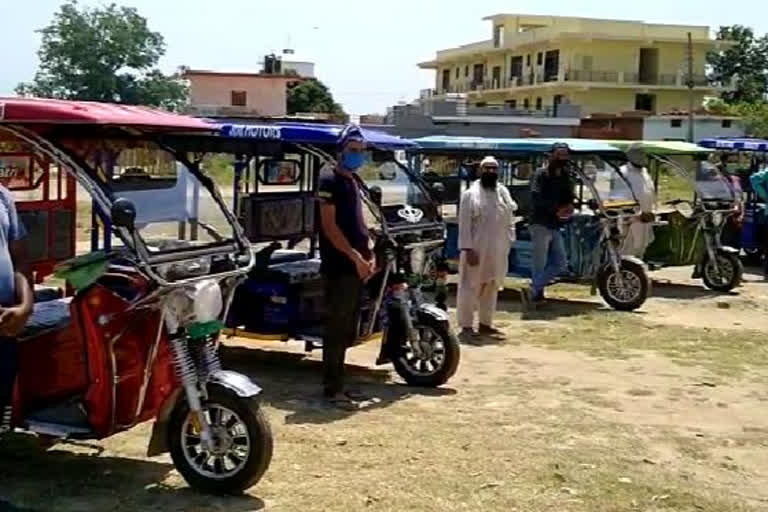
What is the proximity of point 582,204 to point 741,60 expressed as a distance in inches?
2955

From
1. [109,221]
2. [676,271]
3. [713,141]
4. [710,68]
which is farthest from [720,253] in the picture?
[710,68]

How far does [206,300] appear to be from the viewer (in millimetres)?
5895

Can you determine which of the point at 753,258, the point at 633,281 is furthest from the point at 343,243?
the point at 753,258

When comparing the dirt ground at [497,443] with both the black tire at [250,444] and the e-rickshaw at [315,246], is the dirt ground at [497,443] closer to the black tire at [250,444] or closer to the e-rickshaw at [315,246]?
the black tire at [250,444]

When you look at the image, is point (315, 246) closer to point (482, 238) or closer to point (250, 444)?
point (482, 238)

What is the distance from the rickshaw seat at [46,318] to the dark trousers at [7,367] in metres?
0.32

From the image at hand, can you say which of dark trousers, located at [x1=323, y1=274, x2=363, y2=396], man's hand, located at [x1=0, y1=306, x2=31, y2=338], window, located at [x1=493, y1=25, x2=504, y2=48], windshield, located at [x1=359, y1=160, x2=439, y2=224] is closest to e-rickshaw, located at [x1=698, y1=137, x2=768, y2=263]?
windshield, located at [x1=359, y1=160, x2=439, y2=224]

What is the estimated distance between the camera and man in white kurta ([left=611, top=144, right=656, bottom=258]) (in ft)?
44.7

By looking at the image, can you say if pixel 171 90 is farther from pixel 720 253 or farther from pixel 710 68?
pixel 720 253

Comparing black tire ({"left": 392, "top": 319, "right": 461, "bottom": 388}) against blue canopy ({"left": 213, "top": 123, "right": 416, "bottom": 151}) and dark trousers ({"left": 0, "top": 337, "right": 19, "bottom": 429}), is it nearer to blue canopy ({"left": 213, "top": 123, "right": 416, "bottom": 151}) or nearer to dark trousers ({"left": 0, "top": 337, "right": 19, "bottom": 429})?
blue canopy ({"left": 213, "top": 123, "right": 416, "bottom": 151})

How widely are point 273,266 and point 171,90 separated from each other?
212 ft

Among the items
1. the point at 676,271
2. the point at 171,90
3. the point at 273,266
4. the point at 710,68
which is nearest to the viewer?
the point at 273,266

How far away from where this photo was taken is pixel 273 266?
30.6 feet

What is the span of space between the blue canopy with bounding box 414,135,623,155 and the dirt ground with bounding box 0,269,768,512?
9.15 feet
